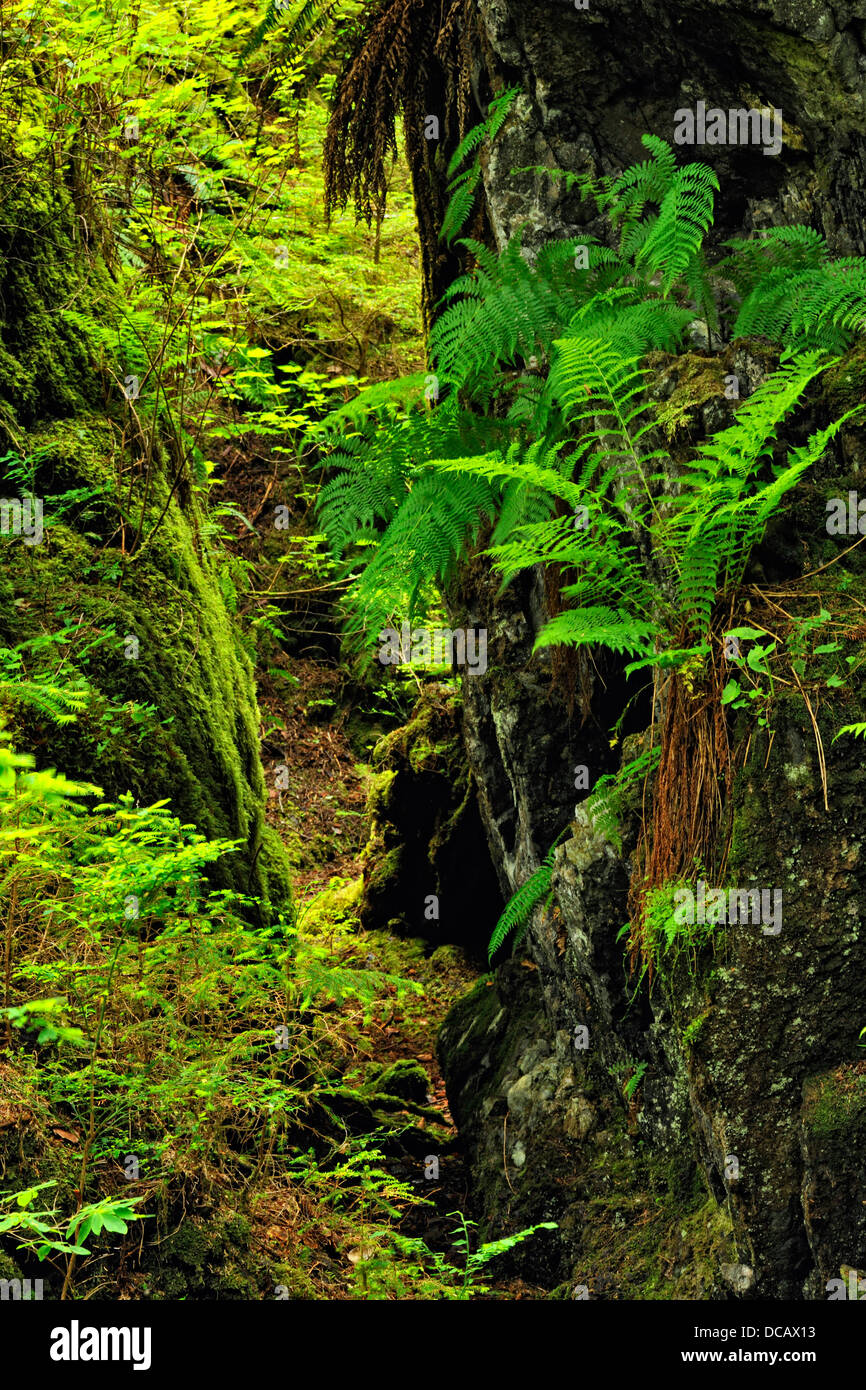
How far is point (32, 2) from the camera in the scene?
5711mm

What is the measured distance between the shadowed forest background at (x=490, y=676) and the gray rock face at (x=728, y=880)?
0.06 ft

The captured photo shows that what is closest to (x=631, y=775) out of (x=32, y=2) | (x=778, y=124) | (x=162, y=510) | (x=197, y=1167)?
(x=197, y=1167)

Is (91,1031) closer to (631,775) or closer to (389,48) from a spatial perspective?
(631,775)

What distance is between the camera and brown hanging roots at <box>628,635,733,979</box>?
363cm

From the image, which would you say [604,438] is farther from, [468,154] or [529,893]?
[468,154]

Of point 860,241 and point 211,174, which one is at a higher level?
point 211,174

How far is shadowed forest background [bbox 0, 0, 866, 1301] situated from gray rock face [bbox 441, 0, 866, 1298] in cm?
2

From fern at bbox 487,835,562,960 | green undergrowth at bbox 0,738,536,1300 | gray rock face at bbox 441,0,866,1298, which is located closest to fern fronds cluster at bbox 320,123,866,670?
gray rock face at bbox 441,0,866,1298

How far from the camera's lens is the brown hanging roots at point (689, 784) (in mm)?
3635

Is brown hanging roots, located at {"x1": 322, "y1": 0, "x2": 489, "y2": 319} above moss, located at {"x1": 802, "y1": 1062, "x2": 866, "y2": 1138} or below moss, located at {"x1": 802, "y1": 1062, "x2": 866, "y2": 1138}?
above

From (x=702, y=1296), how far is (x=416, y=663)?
21.7 ft

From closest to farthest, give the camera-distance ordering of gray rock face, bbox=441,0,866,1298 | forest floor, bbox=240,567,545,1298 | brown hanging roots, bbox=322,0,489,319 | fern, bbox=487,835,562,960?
gray rock face, bbox=441,0,866,1298 < forest floor, bbox=240,567,545,1298 < fern, bbox=487,835,562,960 < brown hanging roots, bbox=322,0,489,319

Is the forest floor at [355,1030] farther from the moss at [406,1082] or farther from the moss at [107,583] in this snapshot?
the moss at [107,583]

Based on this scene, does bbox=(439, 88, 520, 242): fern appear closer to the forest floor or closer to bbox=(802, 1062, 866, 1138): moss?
the forest floor
